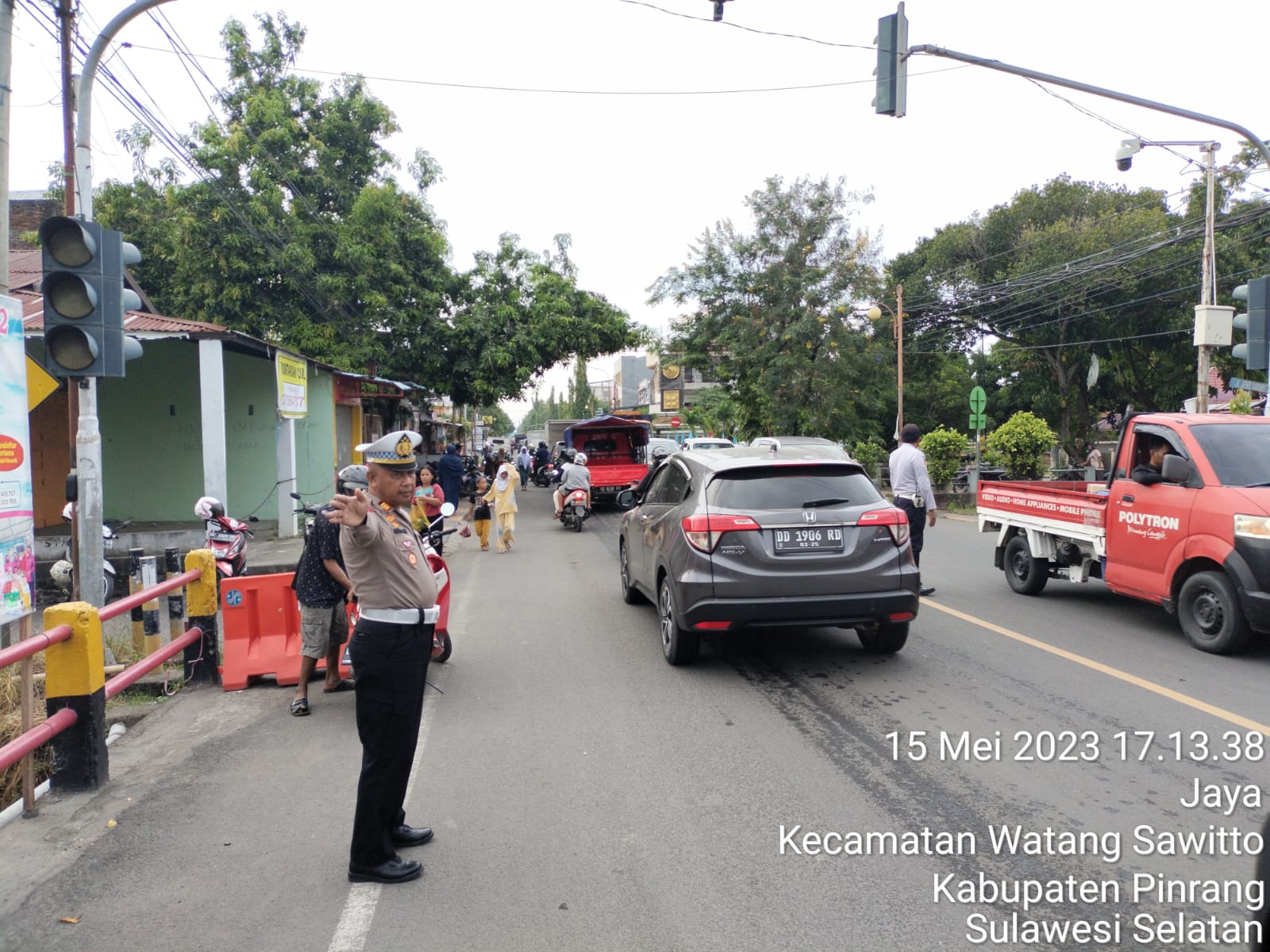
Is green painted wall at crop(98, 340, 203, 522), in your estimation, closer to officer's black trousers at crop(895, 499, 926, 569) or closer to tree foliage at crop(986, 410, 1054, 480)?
officer's black trousers at crop(895, 499, 926, 569)

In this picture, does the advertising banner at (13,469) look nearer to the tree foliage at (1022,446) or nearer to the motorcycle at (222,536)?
the motorcycle at (222,536)

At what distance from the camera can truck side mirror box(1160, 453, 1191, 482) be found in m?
7.70

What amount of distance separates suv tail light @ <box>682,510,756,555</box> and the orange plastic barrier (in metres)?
2.85

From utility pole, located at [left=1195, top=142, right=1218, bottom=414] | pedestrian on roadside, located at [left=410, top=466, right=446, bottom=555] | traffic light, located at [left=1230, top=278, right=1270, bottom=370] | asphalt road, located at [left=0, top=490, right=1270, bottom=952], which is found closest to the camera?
asphalt road, located at [left=0, top=490, right=1270, bottom=952]

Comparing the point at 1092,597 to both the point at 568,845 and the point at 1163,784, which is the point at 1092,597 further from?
the point at 568,845

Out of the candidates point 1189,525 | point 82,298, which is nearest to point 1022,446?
point 1189,525

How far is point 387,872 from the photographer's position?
3.90 meters

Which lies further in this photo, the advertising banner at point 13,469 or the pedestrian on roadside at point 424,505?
the pedestrian on roadside at point 424,505

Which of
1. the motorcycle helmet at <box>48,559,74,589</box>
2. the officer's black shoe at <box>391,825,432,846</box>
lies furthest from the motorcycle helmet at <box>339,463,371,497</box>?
the motorcycle helmet at <box>48,559,74,589</box>

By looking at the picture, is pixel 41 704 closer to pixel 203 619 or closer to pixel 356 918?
pixel 203 619

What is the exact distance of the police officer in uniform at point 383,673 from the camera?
12.8 feet

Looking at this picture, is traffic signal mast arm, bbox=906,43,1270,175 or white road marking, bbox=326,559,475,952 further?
traffic signal mast arm, bbox=906,43,1270,175

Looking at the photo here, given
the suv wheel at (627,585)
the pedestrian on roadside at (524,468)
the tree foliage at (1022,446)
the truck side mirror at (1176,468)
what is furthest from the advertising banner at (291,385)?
the pedestrian on roadside at (524,468)

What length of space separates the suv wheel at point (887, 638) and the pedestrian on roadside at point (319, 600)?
4152mm
